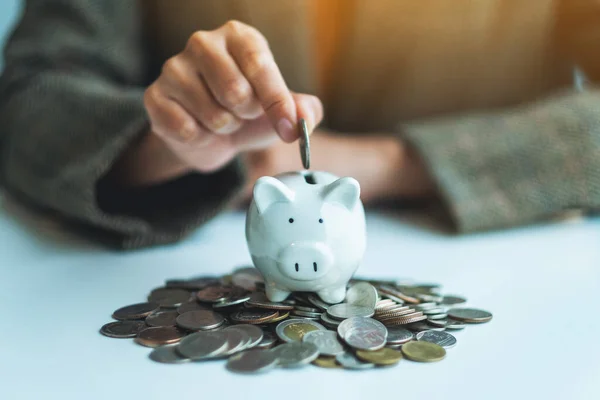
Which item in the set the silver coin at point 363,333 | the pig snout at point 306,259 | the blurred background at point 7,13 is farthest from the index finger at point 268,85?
the blurred background at point 7,13

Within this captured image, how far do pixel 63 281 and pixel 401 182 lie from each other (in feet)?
2.70

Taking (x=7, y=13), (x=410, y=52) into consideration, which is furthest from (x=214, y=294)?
(x=7, y=13)

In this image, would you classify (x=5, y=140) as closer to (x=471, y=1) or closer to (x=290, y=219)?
(x=290, y=219)

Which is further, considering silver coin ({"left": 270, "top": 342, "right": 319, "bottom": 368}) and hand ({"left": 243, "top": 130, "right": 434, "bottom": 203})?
hand ({"left": 243, "top": 130, "right": 434, "bottom": 203})

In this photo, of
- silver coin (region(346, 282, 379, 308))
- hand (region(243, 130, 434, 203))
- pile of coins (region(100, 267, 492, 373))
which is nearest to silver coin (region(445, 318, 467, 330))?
pile of coins (region(100, 267, 492, 373))

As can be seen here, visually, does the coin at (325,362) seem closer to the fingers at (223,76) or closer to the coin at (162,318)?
the coin at (162,318)

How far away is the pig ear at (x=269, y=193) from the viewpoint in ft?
2.50

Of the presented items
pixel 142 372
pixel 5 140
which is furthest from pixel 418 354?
pixel 5 140

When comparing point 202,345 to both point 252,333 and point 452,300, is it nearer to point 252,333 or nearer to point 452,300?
point 252,333

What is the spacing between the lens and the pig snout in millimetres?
752

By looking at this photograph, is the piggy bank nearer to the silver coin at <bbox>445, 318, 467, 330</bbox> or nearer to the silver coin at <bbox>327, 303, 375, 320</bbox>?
the silver coin at <bbox>327, 303, 375, 320</bbox>

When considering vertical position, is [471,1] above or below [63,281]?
above

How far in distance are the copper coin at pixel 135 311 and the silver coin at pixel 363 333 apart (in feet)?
0.92

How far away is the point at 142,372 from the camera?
0.65 m
